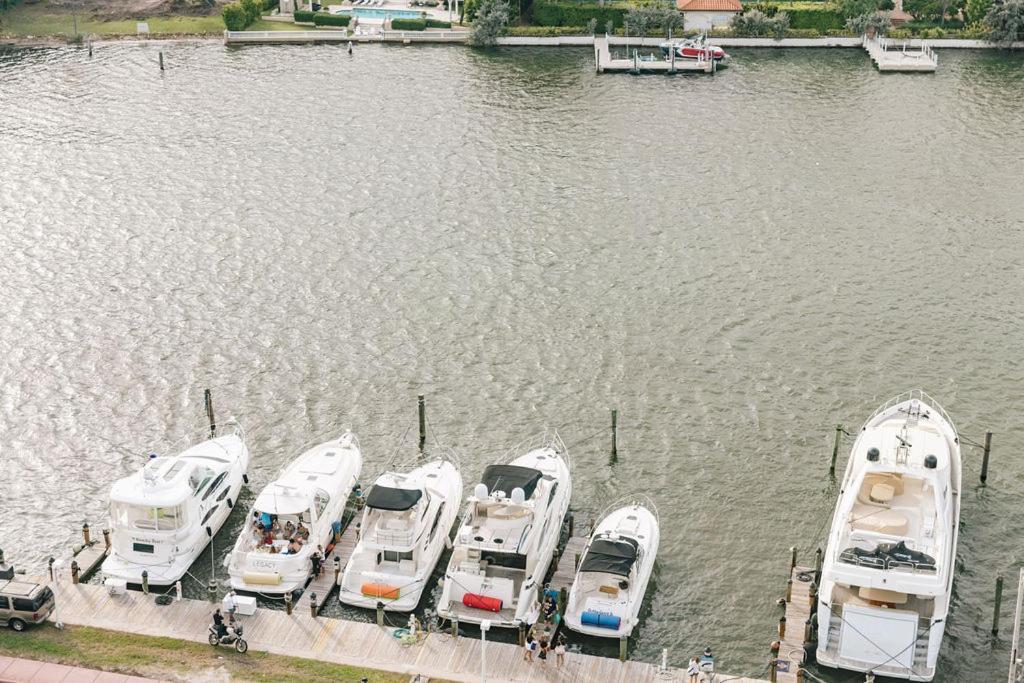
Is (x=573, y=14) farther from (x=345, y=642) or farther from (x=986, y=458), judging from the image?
(x=345, y=642)

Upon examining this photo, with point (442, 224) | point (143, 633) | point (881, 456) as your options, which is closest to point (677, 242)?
point (442, 224)

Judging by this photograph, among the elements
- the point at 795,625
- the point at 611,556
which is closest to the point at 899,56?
the point at 795,625

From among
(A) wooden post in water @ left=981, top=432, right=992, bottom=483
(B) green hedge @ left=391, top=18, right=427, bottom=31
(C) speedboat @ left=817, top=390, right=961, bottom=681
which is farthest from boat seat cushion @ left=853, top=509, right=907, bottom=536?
(B) green hedge @ left=391, top=18, right=427, bottom=31

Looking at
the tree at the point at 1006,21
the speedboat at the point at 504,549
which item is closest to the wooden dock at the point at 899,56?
the tree at the point at 1006,21

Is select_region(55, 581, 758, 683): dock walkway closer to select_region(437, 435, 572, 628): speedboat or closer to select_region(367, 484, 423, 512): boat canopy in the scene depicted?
select_region(437, 435, 572, 628): speedboat

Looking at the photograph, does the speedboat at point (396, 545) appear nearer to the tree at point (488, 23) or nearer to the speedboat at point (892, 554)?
the speedboat at point (892, 554)

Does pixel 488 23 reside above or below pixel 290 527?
above
